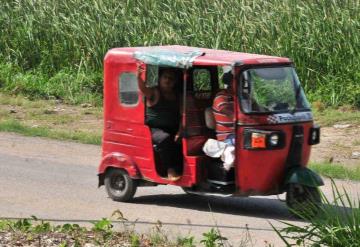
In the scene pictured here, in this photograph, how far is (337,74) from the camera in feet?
60.2

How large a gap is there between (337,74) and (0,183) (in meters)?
7.42

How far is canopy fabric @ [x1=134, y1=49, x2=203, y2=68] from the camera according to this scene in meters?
11.2

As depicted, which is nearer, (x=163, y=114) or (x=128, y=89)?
(x=163, y=114)

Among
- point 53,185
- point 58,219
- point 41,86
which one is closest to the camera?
point 58,219

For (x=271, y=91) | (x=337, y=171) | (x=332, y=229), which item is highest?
(x=271, y=91)

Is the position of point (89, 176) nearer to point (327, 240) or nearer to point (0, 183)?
point (0, 183)

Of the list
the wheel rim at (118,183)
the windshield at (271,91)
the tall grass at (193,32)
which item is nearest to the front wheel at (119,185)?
the wheel rim at (118,183)

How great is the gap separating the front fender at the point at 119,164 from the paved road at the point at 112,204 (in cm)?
33

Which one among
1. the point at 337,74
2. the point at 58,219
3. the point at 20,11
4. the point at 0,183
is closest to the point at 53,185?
the point at 0,183

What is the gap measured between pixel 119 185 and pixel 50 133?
5095mm

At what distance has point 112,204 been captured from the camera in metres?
11.8

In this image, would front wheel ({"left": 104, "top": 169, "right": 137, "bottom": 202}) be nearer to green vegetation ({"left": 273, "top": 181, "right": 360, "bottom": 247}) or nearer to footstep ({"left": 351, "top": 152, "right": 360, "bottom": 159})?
footstep ({"left": 351, "top": 152, "right": 360, "bottom": 159})

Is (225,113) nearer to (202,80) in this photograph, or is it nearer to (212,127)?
(212,127)

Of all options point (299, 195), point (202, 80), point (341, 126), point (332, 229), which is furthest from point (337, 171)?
point (332, 229)
